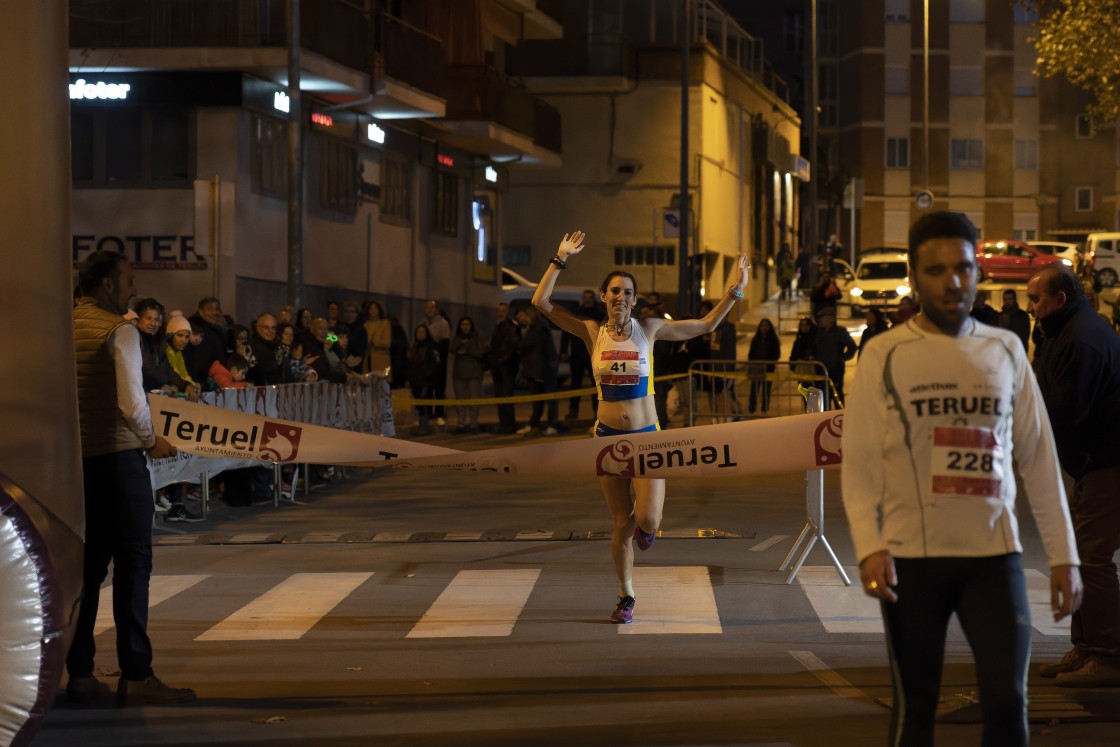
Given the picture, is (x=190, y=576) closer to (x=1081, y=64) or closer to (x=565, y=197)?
(x=1081, y=64)

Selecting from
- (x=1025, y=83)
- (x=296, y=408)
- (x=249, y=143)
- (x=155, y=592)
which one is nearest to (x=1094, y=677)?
(x=155, y=592)

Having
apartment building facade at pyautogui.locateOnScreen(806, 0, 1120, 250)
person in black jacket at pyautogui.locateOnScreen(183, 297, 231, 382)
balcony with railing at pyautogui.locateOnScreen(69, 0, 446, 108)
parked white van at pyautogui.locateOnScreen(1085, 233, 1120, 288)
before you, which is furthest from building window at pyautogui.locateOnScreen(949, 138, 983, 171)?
person in black jacket at pyautogui.locateOnScreen(183, 297, 231, 382)

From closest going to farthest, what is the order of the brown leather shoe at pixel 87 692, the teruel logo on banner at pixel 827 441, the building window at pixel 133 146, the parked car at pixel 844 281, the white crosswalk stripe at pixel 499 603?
the brown leather shoe at pixel 87 692 < the white crosswalk stripe at pixel 499 603 < the teruel logo on banner at pixel 827 441 < the building window at pixel 133 146 < the parked car at pixel 844 281

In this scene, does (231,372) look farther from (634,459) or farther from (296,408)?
(634,459)

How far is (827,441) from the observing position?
35.5ft

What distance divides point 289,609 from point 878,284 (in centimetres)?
4163

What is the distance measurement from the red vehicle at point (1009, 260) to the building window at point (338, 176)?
28.6 m

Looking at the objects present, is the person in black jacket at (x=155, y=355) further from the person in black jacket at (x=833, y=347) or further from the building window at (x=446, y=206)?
the building window at (x=446, y=206)

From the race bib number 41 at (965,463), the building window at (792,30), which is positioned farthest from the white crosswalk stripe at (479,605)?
the building window at (792,30)

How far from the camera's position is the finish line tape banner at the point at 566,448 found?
10.6 m

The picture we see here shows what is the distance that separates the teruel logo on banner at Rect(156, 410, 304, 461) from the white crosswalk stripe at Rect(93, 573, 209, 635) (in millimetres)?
998

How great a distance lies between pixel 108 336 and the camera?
8.43 meters

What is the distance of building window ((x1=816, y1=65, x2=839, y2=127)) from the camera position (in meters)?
89.8

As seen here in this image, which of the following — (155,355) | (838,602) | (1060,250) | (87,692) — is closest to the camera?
(87,692)
